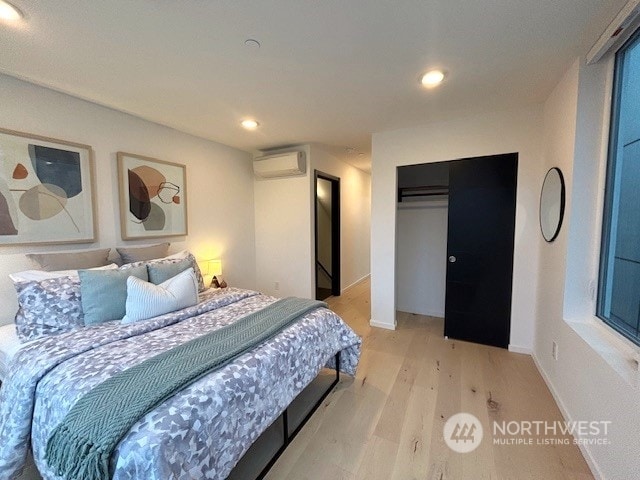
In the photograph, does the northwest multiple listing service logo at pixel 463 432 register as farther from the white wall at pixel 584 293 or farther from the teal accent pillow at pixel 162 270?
the teal accent pillow at pixel 162 270

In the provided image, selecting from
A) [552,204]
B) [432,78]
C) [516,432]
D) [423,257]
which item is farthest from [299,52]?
[423,257]

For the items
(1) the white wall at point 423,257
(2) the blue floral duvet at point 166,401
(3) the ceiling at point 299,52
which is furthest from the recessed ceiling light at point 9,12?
(1) the white wall at point 423,257

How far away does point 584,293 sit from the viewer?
5.86ft

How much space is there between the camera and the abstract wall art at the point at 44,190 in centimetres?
196

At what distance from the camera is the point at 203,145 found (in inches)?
134

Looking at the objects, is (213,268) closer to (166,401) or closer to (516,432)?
(166,401)

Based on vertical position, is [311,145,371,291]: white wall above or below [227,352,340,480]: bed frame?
above

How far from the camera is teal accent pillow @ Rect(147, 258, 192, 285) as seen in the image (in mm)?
2197

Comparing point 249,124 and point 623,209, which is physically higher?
point 249,124

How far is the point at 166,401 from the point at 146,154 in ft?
8.57

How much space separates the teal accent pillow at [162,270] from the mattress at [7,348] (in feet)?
2.62

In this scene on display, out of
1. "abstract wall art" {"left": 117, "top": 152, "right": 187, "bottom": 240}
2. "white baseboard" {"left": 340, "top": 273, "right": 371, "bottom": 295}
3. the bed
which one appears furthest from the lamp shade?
"white baseboard" {"left": 340, "top": 273, "right": 371, "bottom": 295}

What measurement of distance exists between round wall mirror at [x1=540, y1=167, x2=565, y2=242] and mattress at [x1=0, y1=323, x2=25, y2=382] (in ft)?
12.1

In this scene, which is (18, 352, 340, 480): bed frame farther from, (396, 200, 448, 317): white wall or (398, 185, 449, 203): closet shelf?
(398, 185, 449, 203): closet shelf
